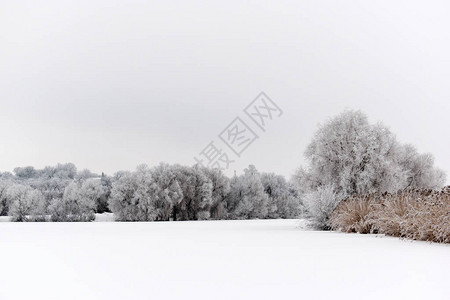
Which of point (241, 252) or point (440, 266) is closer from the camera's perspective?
point (440, 266)

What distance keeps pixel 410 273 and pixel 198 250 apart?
314 cm

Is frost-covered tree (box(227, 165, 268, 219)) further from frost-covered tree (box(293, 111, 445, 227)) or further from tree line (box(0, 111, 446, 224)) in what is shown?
frost-covered tree (box(293, 111, 445, 227))

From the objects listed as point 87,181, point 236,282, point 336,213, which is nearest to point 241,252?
point 236,282

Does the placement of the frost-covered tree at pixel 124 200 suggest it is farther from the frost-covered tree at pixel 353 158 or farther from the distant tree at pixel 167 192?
the frost-covered tree at pixel 353 158

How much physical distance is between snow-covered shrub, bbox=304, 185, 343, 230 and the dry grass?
58cm

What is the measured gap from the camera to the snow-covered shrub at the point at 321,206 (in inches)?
514

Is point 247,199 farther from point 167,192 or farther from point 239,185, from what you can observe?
point 167,192

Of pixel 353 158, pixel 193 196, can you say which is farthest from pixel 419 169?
pixel 193 196

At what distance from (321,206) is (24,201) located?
67.9 ft

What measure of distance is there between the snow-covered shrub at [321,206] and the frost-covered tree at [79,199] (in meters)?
16.9

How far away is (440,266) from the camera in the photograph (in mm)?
4668

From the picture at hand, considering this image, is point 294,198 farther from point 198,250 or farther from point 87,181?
point 198,250

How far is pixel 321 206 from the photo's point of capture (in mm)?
13211

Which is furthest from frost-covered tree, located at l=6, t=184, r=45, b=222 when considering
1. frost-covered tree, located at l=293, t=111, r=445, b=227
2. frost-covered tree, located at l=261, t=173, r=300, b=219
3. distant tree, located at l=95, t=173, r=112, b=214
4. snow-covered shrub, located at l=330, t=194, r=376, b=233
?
snow-covered shrub, located at l=330, t=194, r=376, b=233
